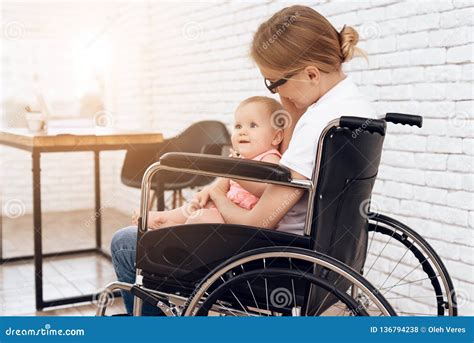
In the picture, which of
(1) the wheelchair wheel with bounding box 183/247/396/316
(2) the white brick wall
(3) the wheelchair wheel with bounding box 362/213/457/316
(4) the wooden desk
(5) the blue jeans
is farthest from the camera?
(4) the wooden desk

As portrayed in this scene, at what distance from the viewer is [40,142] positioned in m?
2.57

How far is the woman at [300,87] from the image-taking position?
1353mm

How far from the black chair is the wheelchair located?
1880 mm

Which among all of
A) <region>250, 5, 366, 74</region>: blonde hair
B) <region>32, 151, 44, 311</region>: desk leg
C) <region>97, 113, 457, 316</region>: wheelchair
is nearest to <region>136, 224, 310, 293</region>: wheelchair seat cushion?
<region>97, 113, 457, 316</region>: wheelchair

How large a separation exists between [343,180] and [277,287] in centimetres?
27

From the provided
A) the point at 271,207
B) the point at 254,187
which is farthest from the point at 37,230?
the point at 271,207

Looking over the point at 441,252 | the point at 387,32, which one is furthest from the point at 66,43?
the point at 441,252

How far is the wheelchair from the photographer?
1.26 m

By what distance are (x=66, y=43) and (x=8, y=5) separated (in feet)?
1.76

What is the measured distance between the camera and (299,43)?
1.38 m

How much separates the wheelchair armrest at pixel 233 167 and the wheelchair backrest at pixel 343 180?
Result: 9cm

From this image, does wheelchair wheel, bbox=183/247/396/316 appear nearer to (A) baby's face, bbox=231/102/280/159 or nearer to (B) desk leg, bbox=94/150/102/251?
(A) baby's face, bbox=231/102/280/159

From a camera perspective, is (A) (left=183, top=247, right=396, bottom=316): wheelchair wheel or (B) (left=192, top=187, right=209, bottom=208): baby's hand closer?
(A) (left=183, top=247, right=396, bottom=316): wheelchair wheel

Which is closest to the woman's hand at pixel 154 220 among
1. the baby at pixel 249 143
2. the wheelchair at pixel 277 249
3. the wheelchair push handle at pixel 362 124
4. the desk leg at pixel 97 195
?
the baby at pixel 249 143
